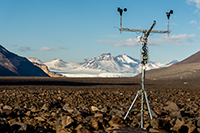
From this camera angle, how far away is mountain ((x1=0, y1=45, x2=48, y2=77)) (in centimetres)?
9981

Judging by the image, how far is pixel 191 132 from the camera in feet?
22.1

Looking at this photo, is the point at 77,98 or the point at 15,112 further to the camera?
the point at 77,98

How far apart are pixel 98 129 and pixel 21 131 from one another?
1.96 m

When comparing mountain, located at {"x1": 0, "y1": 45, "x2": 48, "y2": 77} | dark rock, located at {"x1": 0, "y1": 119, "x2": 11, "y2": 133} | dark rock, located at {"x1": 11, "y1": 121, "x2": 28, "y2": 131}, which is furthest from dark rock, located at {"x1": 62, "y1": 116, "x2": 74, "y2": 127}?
mountain, located at {"x1": 0, "y1": 45, "x2": 48, "y2": 77}

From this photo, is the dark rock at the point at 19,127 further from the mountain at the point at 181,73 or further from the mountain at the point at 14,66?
the mountain at the point at 14,66

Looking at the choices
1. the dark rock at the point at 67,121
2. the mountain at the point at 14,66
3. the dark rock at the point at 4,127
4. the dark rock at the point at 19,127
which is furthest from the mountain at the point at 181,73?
the dark rock at the point at 4,127

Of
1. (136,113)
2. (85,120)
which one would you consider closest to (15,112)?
(85,120)

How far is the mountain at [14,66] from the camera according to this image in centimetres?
9981

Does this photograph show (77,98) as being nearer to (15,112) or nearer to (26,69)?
(15,112)

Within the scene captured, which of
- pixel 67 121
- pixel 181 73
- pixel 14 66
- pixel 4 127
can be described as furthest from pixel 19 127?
pixel 14 66

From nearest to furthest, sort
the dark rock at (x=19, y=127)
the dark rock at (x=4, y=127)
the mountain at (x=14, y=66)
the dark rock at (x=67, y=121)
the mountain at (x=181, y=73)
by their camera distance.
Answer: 1. the dark rock at (x=4, y=127)
2. the dark rock at (x=19, y=127)
3. the dark rock at (x=67, y=121)
4. the mountain at (x=181, y=73)
5. the mountain at (x=14, y=66)

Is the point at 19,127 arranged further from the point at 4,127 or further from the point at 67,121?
the point at 67,121

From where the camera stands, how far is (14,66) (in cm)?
10894

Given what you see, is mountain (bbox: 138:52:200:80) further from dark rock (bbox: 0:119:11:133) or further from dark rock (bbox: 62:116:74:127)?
dark rock (bbox: 0:119:11:133)
